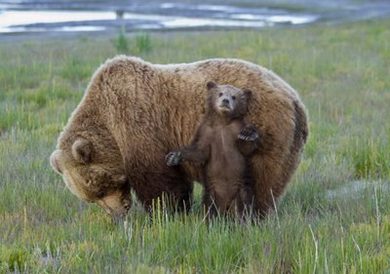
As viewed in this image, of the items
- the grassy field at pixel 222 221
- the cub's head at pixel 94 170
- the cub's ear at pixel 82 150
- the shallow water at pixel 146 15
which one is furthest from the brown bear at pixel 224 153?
the shallow water at pixel 146 15

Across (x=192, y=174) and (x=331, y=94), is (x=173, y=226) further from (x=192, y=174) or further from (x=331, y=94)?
(x=331, y=94)

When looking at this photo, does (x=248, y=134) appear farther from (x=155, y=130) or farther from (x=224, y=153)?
(x=155, y=130)

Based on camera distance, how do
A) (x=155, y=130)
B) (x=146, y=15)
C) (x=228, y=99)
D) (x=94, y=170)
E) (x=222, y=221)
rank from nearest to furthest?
1. (x=222, y=221)
2. (x=228, y=99)
3. (x=155, y=130)
4. (x=94, y=170)
5. (x=146, y=15)

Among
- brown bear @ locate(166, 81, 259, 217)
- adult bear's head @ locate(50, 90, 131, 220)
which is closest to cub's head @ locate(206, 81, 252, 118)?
brown bear @ locate(166, 81, 259, 217)

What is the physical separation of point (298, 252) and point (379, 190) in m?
2.15

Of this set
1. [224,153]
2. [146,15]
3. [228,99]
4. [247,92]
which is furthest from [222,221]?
[146,15]

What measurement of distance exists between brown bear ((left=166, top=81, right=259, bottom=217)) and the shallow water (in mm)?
18576

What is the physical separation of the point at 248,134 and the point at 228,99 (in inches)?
11.6

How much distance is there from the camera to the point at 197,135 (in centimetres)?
648

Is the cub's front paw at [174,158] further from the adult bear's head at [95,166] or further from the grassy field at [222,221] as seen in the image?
the adult bear's head at [95,166]

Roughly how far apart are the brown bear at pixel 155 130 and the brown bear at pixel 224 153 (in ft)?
0.31

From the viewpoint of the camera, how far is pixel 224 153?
6.39 metres

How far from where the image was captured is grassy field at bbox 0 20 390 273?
5.23m

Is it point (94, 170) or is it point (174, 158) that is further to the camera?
point (94, 170)
